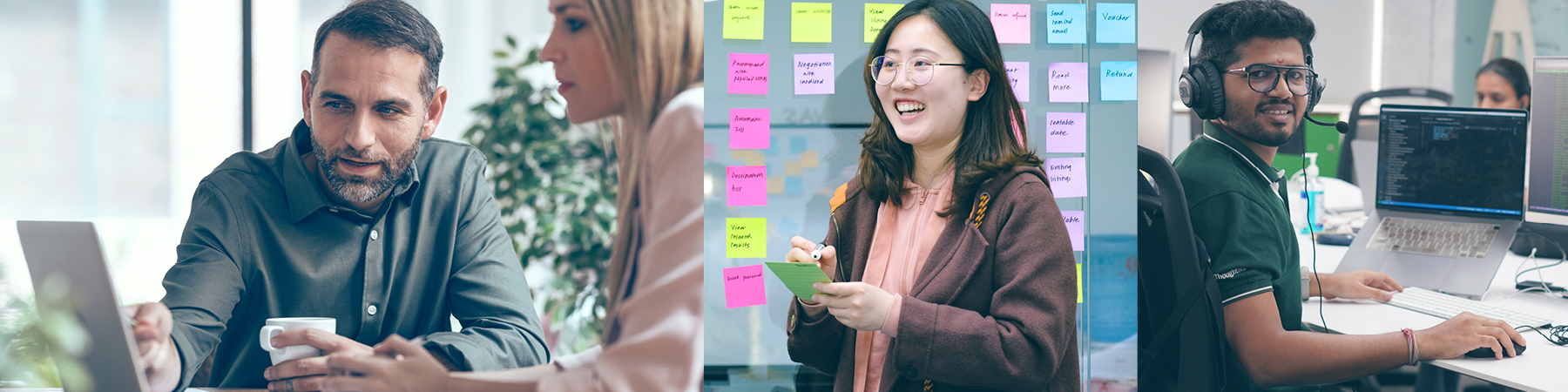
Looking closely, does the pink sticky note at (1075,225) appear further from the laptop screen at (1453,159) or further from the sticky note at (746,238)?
the laptop screen at (1453,159)

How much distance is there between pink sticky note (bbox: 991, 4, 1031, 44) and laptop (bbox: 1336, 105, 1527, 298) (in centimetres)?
116

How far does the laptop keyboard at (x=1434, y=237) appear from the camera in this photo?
2.17 metres

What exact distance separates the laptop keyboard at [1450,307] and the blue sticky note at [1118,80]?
0.88 meters

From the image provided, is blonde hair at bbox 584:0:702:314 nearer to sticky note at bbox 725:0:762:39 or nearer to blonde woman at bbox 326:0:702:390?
blonde woman at bbox 326:0:702:390

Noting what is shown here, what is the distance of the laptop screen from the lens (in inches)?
84.0

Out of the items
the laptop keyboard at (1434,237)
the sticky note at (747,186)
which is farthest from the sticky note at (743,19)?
the laptop keyboard at (1434,237)

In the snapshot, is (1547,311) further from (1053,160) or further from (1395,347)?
(1053,160)

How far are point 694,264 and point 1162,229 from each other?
3.36 ft

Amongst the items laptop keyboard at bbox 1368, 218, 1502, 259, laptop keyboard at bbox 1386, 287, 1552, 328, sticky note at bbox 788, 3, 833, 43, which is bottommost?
laptop keyboard at bbox 1386, 287, 1552, 328

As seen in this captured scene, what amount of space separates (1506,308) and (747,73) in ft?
6.21

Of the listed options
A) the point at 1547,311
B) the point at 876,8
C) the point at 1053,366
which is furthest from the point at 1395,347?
the point at 876,8

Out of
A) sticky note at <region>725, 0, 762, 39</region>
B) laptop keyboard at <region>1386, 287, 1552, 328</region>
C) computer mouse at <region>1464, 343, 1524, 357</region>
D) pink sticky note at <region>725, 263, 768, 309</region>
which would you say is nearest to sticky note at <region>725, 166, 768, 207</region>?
pink sticky note at <region>725, 263, 768, 309</region>

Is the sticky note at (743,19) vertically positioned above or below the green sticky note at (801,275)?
above

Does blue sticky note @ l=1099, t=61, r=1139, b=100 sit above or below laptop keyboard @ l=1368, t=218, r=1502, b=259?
above
